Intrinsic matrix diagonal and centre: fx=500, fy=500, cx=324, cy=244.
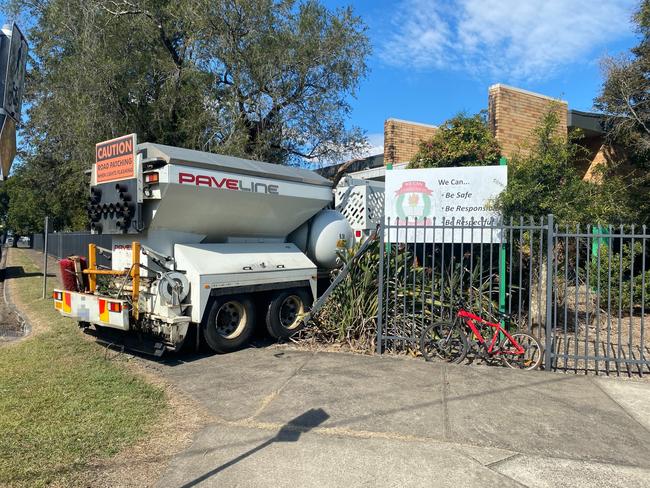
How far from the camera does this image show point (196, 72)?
1247 centimetres

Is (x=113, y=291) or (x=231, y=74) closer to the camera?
(x=113, y=291)

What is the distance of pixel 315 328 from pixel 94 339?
337 centimetres

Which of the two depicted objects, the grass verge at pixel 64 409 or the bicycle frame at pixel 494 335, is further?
the bicycle frame at pixel 494 335

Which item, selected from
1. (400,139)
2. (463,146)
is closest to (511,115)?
(463,146)

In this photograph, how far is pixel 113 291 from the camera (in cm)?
691

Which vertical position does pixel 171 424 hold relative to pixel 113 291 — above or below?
below

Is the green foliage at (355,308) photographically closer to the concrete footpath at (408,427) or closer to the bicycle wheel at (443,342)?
the bicycle wheel at (443,342)

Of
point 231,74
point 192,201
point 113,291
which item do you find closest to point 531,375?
point 192,201

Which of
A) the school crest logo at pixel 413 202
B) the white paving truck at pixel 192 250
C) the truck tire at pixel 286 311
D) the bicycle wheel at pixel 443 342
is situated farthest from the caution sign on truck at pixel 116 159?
the bicycle wheel at pixel 443 342

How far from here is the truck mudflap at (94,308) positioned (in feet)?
20.2

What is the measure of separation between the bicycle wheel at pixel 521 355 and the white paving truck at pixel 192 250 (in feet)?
9.98

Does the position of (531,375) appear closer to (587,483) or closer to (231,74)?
(587,483)

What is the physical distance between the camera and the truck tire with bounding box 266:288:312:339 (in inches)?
295

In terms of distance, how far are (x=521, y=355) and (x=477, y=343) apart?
0.55 m
